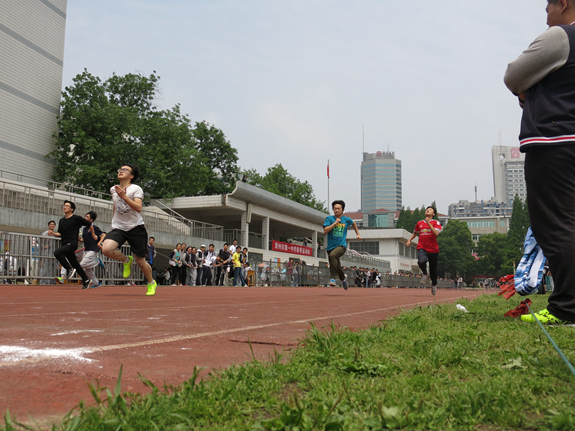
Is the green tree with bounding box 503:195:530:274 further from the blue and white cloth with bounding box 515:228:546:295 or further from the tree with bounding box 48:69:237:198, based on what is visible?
the blue and white cloth with bounding box 515:228:546:295

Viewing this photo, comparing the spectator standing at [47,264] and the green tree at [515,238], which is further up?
the green tree at [515,238]

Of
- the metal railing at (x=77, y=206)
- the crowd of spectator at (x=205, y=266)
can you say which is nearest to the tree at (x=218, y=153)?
the metal railing at (x=77, y=206)

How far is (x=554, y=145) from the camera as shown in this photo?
11.9ft

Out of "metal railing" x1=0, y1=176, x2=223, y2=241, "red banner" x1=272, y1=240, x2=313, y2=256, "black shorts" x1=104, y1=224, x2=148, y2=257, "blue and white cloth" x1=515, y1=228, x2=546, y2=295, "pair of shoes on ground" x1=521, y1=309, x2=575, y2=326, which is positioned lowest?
"pair of shoes on ground" x1=521, y1=309, x2=575, y2=326

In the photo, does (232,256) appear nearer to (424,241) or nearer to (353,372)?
(424,241)

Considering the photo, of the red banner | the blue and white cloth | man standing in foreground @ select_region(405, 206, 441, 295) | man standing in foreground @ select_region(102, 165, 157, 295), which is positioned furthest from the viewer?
the red banner

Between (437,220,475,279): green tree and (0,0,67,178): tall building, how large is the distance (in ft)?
259

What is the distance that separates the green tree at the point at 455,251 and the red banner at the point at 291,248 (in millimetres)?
55627

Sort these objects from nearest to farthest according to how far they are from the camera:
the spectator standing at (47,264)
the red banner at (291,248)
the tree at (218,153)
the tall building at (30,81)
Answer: the spectator standing at (47,264), the tall building at (30,81), the red banner at (291,248), the tree at (218,153)

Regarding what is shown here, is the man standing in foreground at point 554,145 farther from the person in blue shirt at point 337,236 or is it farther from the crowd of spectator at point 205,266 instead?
the crowd of spectator at point 205,266

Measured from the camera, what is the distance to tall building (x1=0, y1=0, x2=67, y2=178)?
32312mm

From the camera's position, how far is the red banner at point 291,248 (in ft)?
146

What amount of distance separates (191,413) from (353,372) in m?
0.84

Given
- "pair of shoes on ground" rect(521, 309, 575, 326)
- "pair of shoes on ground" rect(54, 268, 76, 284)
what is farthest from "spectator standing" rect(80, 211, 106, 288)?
"pair of shoes on ground" rect(521, 309, 575, 326)
